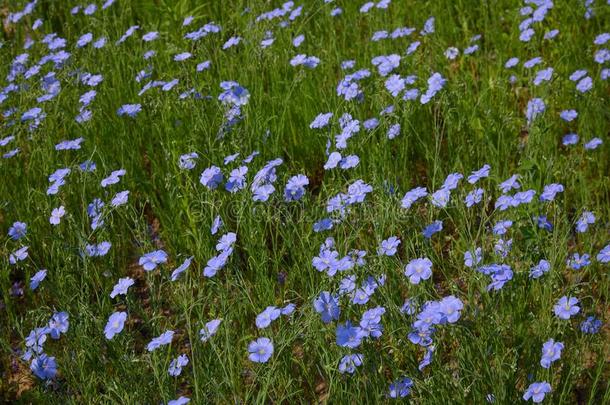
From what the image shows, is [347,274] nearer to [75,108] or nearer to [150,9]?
[75,108]

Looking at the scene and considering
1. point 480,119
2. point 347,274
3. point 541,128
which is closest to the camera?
point 347,274

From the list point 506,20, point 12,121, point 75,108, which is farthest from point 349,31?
point 12,121

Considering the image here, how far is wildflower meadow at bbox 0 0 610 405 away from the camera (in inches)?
95.0

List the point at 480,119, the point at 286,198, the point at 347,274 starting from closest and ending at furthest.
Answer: the point at 347,274
the point at 286,198
the point at 480,119

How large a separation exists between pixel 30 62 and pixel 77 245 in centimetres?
176

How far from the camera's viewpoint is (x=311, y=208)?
3.05 metres

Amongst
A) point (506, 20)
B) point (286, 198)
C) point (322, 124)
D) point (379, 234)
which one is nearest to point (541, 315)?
point (379, 234)

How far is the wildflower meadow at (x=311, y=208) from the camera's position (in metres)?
2.41

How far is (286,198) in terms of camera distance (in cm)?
299

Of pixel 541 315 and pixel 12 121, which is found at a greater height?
pixel 12 121

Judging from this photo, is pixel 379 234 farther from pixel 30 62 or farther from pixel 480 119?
pixel 30 62

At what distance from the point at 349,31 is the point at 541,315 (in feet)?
7.21

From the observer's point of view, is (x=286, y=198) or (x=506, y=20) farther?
(x=506, y=20)

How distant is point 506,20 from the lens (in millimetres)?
4348
